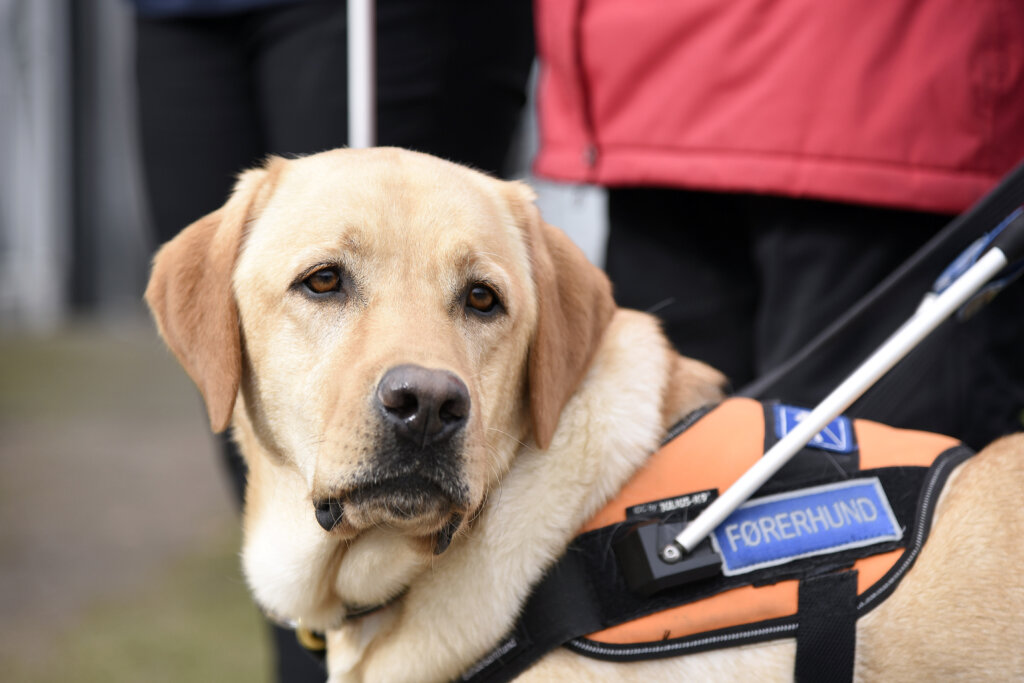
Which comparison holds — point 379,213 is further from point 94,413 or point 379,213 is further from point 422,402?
point 94,413

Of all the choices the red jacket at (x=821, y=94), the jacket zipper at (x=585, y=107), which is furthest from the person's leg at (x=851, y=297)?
the jacket zipper at (x=585, y=107)

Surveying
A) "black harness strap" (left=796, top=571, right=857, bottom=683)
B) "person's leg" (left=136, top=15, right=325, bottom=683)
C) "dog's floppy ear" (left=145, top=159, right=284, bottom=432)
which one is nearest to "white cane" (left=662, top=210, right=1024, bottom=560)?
"black harness strap" (left=796, top=571, right=857, bottom=683)

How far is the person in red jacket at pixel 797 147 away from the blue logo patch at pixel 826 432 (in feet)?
1.20

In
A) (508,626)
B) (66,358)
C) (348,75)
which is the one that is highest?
(348,75)

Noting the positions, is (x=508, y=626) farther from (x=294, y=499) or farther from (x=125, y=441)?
(x=125, y=441)

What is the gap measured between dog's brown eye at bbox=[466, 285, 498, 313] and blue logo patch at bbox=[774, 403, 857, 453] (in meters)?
0.66

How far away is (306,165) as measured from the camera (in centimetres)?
225

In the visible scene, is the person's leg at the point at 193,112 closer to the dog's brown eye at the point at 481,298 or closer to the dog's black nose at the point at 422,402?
the dog's brown eye at the point at 481,298

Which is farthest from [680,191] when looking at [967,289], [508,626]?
[508,626]

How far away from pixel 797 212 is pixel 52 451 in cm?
584

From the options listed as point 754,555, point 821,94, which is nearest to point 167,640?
point 754,555

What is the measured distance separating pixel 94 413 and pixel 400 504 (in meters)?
6.61

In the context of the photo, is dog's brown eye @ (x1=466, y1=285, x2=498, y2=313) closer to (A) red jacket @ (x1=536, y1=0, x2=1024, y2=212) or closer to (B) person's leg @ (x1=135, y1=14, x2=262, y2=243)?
(A) red jacket @ (x1=536, y1=0, x2=1024, y2=212)

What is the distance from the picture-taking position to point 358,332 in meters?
2.04
